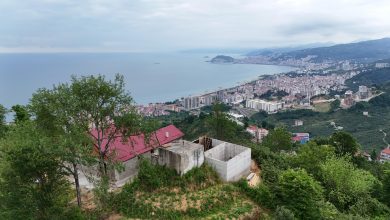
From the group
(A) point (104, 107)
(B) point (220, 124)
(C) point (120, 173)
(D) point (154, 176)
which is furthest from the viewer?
(B) point (220, 124)

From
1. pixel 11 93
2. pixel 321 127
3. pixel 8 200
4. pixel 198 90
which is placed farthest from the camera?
pixel 198 90

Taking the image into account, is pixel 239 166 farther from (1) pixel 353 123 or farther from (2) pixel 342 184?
(1) pixel 353 123

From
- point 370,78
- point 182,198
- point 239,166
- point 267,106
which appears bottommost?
point 267,106

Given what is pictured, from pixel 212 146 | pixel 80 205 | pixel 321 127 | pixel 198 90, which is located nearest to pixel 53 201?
pixel 80 205

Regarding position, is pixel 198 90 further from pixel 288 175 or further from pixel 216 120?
pixel 288 175

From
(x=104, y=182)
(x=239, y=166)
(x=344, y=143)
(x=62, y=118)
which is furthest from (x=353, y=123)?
(x=62, y=118)
